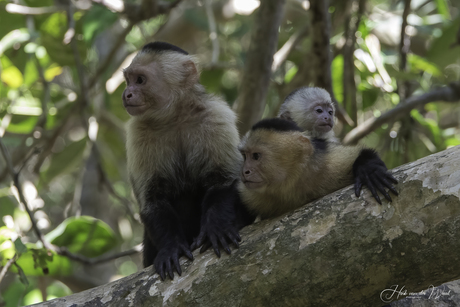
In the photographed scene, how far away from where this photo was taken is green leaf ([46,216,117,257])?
368 centimetres

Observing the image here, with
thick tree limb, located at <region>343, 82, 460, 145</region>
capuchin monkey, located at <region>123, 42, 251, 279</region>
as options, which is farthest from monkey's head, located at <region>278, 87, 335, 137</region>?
capuchin monkey, located at <region>123, 42, 251, 279</region>

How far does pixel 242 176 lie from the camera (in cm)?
262

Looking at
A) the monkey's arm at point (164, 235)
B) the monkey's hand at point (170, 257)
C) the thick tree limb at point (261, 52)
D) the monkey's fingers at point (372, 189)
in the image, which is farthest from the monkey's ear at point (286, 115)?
the monkey's fingers at point (372, 189)

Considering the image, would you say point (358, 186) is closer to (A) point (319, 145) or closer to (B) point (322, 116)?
(A) point (319, 145)

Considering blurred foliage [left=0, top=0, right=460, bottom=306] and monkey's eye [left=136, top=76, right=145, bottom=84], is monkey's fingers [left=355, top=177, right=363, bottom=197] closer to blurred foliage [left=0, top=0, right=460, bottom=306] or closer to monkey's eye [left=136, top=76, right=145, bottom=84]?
monkey's eye [left=136, top=76, right=145, bottom=84]

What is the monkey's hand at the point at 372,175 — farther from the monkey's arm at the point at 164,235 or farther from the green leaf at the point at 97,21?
the green leaf at the point at 97,21

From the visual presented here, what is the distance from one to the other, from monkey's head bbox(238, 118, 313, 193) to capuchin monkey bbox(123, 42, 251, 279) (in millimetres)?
396

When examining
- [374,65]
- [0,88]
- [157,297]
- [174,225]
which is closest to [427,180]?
[157,297]

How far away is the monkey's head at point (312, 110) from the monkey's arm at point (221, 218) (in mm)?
901

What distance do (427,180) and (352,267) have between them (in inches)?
18.7

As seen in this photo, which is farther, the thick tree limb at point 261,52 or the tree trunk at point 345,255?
the thick tree limb at point 261,52

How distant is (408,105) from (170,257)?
2491mm

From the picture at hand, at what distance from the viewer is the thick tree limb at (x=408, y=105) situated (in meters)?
4.05

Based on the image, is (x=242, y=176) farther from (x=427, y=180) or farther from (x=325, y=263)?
(x=427, y=180)
